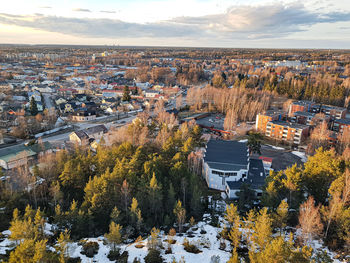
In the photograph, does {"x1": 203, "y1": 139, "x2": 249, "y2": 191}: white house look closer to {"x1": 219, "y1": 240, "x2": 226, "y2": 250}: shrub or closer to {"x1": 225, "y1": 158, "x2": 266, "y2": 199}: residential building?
{"x1": 225, "y1": 158, "x2": 266, "y2": 199}: residential building

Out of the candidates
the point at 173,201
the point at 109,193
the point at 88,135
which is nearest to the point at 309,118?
the point at 173,201

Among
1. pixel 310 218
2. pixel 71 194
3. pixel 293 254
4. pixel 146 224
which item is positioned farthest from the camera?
pixel 71 194

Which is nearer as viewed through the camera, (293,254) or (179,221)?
(293,254)

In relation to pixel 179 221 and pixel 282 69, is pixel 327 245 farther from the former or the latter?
pixel 282 69

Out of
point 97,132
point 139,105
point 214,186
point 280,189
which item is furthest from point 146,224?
point 139,105

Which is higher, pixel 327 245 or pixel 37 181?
pixel 37 181

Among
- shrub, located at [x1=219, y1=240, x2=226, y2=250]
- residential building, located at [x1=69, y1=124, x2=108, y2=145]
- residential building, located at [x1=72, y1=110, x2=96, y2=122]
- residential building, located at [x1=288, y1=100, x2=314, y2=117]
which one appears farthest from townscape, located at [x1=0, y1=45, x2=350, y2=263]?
residential building, located at [x1=288, y1=100, x2=314, y2=117]
